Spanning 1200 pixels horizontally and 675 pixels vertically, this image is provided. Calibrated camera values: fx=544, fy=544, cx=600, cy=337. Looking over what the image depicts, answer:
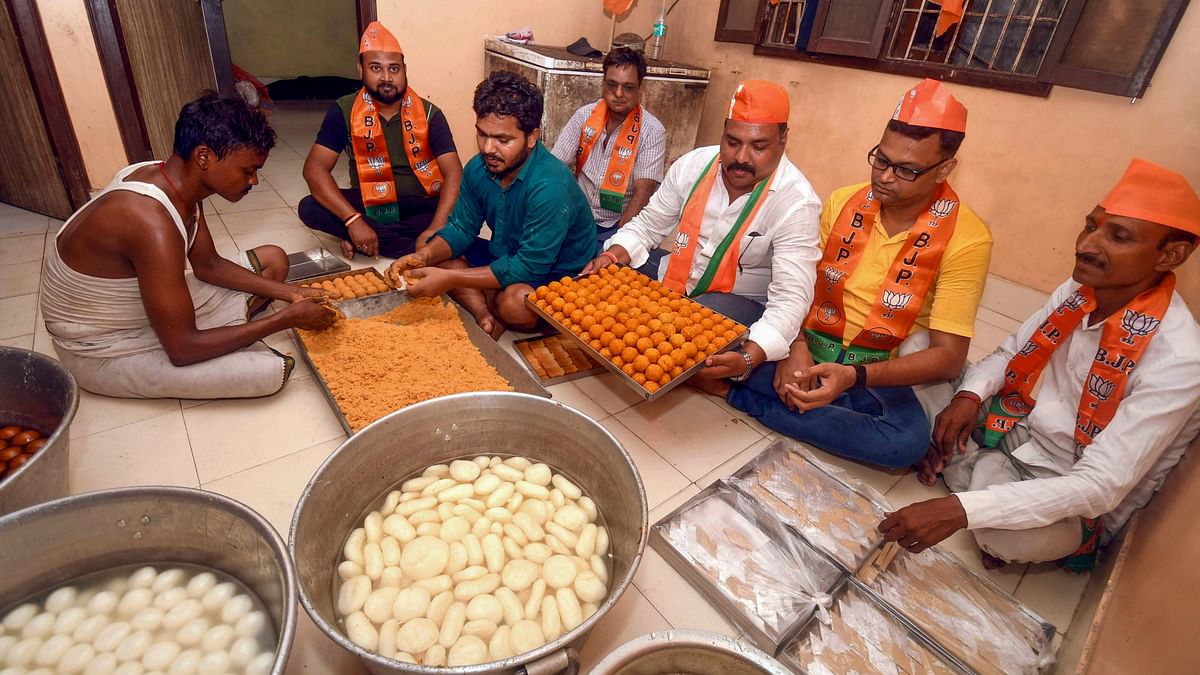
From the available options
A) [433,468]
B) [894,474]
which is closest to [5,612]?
[433,468]

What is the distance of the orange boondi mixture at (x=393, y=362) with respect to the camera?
2.15 meters

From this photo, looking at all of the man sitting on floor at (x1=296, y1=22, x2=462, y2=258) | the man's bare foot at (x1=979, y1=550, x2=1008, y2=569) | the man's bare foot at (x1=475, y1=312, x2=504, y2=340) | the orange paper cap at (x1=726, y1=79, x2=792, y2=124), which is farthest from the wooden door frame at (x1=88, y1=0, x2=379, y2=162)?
the man's bare foot at (x1=979, y1=550, x2=1008, y2=569)

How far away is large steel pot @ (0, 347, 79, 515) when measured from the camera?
1.31m

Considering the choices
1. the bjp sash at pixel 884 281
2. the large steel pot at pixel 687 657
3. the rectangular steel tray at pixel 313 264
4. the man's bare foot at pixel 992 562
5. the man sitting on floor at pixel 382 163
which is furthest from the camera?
the man sitting on floor at pixel 382 163

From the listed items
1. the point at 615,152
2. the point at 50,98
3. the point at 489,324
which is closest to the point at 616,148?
the point at 615,152

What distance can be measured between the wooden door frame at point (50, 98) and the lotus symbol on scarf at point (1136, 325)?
5699 mm

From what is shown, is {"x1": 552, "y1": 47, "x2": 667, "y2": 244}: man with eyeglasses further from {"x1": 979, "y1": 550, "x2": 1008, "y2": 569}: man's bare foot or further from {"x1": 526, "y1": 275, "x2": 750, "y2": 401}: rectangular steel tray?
{"x1": 979, "y1": 550, "x2": 1008, "y2": 569}: man's bare foot

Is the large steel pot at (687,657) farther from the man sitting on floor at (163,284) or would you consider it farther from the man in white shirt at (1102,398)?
the man sitting on floor at (163,284)

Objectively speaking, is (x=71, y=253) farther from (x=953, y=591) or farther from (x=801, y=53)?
(x=801, y=53)

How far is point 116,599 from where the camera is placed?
1.22m

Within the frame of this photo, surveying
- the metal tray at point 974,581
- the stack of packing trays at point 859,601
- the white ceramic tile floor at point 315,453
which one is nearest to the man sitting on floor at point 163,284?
the white ceramic tile floor at point 315,453

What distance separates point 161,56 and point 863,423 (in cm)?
539

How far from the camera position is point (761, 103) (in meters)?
2.19

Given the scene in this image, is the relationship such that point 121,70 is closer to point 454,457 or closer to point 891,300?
point 454,457
